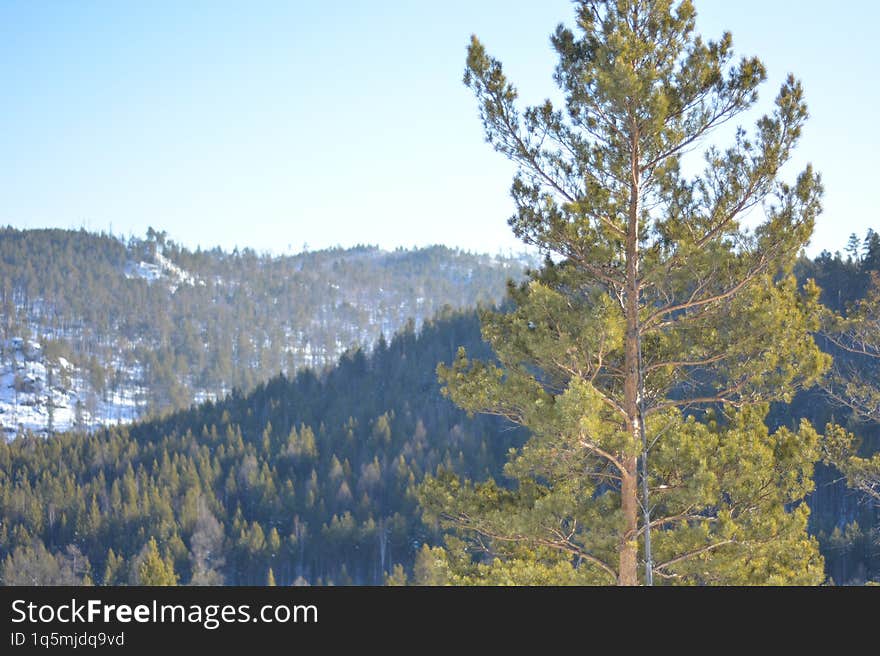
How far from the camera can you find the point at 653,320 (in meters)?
12.1

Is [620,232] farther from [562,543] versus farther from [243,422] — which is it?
[243,422]

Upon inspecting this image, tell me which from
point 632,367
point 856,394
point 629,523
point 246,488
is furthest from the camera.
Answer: point 246,488

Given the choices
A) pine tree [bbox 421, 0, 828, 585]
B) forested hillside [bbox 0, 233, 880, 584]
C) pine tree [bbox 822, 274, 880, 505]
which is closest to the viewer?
pine tree [bbox 421, 0, 828, 585]

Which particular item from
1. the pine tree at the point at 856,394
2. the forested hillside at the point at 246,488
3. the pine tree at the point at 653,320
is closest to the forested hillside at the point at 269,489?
the forested hillside at the point at 246,488

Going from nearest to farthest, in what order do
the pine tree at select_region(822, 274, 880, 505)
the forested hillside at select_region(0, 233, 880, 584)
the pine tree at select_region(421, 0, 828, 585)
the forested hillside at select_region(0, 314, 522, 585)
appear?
the pine tree at select_region(421, 0, 828, 585), the pine tree at select_region(822, 274, 880, 505), the forested hillside at select_region(0, 233, 880, 584), the forested hillside at select_region(0, 314, 522, 585)

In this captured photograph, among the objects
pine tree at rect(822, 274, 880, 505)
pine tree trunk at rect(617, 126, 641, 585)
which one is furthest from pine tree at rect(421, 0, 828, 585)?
pine tree at rect(822, 274, 880, 505)

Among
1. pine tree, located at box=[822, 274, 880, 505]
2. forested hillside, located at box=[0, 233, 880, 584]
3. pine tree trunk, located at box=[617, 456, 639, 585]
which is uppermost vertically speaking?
forested hillside, located at box=[0, 233, 880, 584]

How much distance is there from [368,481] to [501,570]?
93.9m

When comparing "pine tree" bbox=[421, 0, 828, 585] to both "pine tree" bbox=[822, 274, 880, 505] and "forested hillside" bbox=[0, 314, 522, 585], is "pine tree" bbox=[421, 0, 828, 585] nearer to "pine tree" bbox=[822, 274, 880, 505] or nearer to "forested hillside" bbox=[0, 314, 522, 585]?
"pine tree" bbox=[822, 274, 880, 505]

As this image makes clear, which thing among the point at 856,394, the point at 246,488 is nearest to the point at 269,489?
the point at 246,488

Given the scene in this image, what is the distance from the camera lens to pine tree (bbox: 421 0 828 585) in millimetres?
11352

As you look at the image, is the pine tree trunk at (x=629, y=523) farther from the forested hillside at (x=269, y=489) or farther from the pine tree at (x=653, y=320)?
the forested hillside at (x=269, y=489)

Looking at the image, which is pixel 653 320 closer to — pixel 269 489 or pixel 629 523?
pixel 629 523
